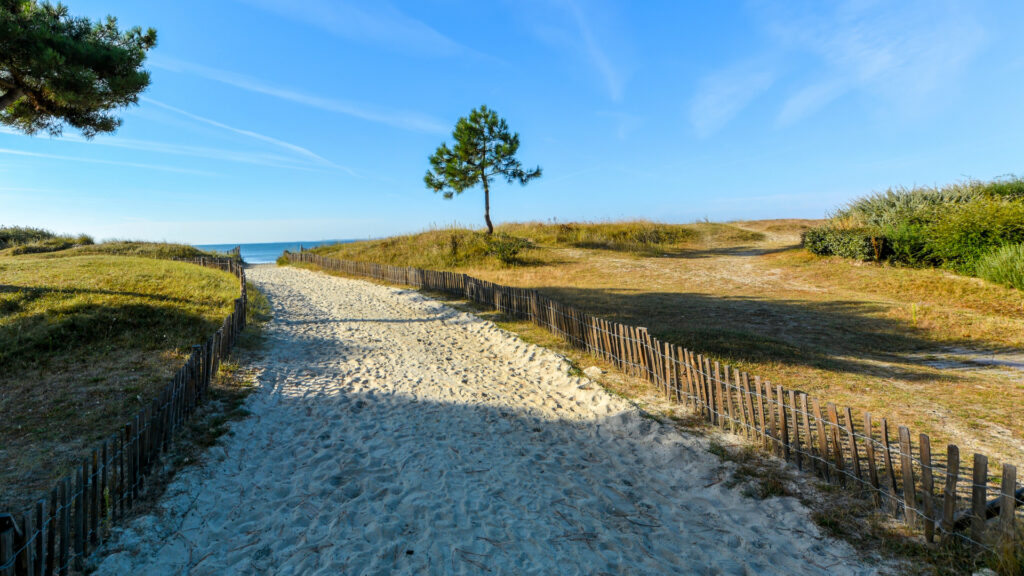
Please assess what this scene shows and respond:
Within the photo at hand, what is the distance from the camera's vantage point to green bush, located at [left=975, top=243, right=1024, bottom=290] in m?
11.8

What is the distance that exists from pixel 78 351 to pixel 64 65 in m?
6.51

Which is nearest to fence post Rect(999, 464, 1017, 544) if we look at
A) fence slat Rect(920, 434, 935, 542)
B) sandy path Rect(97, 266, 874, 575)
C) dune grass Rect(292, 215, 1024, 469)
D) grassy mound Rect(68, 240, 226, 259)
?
fence slat Rect(920, 434, 935, 542)

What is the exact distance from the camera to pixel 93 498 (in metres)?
3.35

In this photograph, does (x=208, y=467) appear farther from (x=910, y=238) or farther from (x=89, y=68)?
(x=910, y=238)

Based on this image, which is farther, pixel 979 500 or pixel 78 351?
pixel 78 351

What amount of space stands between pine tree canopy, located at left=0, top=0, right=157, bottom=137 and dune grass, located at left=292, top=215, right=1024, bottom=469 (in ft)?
43.3

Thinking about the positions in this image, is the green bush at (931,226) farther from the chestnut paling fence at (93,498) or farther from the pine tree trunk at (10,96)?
the pine tree trunk at (10,96)

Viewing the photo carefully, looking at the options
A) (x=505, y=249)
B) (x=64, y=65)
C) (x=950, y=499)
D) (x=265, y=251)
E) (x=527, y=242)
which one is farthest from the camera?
(x=265, y=251)

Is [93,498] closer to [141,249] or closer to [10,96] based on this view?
[10,96]

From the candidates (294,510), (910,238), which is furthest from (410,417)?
(910,238)

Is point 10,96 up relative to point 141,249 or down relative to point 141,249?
up

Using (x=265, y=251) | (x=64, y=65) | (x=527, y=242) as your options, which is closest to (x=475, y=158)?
(x=527, y=242)

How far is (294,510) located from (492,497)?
5.94ft

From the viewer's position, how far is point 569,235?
3014cm
